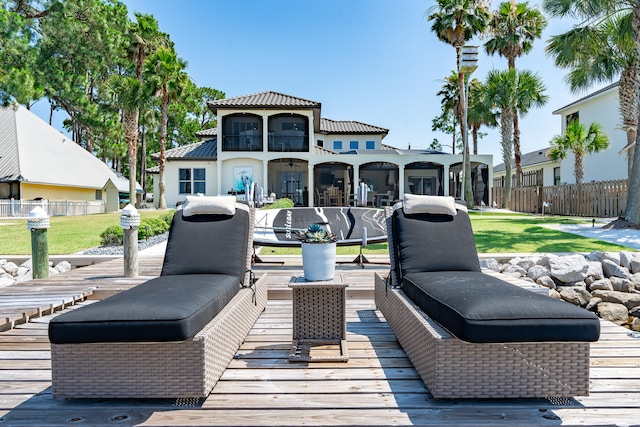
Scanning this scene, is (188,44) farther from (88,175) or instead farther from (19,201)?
(19,201)

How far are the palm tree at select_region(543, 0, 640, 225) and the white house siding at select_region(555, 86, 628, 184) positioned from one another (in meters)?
10.1

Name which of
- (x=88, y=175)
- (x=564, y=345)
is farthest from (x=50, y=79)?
(x=564, y=345)

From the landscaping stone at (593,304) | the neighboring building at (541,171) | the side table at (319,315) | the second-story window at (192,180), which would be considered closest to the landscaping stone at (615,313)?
the landscaping stone at (593,304)

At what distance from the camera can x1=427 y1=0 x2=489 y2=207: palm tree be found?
749 inches

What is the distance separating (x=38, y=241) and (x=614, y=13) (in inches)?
577

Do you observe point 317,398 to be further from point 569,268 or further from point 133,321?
point 569,268

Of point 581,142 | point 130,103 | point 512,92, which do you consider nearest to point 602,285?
point 581,142

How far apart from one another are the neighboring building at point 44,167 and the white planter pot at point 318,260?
67.8 ft

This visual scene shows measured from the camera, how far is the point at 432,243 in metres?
3.55

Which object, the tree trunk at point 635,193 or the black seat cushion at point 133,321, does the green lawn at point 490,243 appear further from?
the black seat cushion at point 133,321

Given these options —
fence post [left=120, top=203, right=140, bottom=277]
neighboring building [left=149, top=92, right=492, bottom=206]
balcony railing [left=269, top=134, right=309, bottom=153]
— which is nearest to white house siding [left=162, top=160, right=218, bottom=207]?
neighboring building [left=149, top=92, right=492, bottom=206]

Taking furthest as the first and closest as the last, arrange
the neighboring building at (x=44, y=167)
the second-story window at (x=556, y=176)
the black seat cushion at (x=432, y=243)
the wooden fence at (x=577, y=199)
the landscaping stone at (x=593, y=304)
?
the second-story window at (x=556, y=176)
the neighboring building at (x=44, y=167)
the wooden fence at (x=577, y=199)
the landscaping stone at (x=593, y=304)
the black seat cushion at (x=432, y=243)

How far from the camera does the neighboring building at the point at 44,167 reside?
811 inches

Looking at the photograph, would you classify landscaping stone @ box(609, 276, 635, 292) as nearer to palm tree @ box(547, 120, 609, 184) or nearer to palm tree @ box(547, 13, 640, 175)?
palm tree @ box(547, 13, 640, 175)
